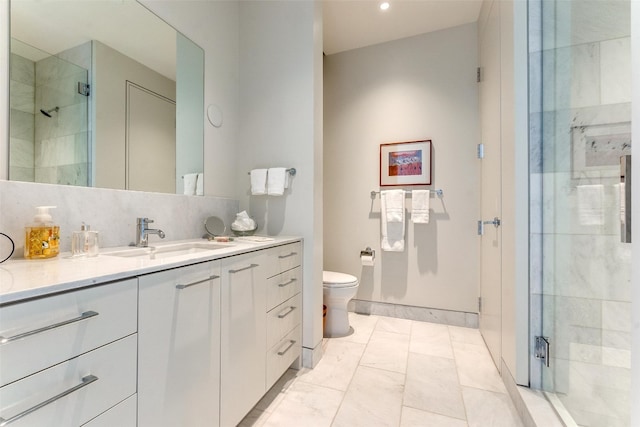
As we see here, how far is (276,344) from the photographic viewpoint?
1.46 metres

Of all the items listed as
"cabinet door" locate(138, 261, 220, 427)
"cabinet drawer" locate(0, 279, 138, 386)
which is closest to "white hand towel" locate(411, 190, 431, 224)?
"cabinet door" locate(138, 261, 220, 427)

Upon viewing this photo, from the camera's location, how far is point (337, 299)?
218cm

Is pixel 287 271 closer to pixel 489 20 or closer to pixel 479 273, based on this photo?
pixel 479 273

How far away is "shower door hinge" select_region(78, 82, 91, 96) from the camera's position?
120 centimetres

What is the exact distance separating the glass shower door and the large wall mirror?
193 cm

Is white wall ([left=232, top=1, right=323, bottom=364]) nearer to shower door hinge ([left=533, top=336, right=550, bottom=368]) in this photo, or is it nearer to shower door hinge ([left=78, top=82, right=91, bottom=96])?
shower door hinge ([left=78, top=82, right=91, bottom=96])

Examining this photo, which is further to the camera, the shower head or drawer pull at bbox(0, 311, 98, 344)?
the shower head

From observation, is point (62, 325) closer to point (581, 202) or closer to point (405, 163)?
point (581, 202)

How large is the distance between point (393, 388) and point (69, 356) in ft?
4.98

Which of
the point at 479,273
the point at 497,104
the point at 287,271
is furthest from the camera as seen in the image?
the point at 479,273

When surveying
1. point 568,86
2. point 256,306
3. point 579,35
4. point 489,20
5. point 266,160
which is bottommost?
point 256,306

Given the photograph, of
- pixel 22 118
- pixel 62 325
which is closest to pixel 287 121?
pixel 22 118

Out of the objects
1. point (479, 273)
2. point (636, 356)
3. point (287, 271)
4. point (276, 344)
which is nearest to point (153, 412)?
point (276, 344)

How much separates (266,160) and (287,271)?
2.70ft
